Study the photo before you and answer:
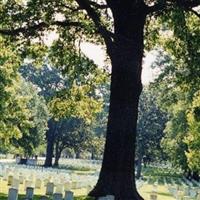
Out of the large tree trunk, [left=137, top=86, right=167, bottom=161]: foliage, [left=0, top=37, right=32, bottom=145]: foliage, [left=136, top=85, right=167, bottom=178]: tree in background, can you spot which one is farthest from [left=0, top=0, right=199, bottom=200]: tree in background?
[left=137, top=86, right=167, bottom=161]: foliage

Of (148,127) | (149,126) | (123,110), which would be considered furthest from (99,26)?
(149,126)

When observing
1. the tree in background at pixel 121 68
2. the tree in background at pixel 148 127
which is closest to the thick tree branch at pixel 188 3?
the tree in background at pixel 121 68

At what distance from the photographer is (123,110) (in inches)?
625

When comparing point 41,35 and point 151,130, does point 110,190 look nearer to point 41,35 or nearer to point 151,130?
point 41,35

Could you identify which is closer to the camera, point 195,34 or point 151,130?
point 195,34

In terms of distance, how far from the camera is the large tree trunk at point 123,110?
15.3 meters

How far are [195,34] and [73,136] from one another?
189ft

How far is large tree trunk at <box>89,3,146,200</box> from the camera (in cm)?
1534

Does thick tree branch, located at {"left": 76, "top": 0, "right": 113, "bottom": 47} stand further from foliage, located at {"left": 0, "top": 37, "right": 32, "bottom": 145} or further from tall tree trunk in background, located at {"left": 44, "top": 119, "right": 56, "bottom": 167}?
tall tree trunk in background, located at {"left": 44, "top": 119, "right": 56, "bottom": 167}

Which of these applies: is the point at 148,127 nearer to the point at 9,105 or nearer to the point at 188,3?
the point at 9,105

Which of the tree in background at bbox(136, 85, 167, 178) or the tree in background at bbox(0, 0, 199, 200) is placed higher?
the tree in background at bbox(136, 85, 167, 178)

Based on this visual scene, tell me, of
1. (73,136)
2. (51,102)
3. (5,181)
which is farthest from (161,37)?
(73,136)

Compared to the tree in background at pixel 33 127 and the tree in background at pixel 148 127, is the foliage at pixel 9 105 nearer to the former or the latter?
the tree in background at pixel 33 127

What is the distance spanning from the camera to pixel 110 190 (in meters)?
15.1
